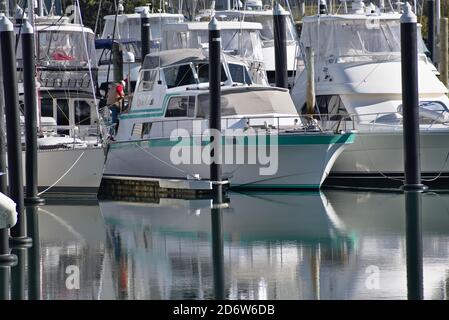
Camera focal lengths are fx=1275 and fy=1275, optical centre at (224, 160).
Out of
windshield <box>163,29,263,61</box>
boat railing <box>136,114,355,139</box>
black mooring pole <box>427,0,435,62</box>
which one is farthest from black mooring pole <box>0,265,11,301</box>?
black mooring pole <box>427,0,435,62</box>

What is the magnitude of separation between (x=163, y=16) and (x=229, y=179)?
403 inches

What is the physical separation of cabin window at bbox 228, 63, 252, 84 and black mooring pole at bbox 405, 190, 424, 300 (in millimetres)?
5111

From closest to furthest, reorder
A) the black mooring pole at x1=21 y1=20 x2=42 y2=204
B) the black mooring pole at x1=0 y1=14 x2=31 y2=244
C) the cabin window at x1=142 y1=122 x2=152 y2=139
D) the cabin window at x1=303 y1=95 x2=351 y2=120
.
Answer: the black mooring pole at x1=0 y1=14 x2=31 y2=244, the black mooring pole at x1=21 y1=20 x2=42 y2=204, the cabin window at x1=142 y1=122 x2=152 y2=139, the cabin window at x1=303 y1=95 x2=351 y2=120

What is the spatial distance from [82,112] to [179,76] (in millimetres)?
3958

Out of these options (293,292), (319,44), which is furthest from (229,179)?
(293,292)

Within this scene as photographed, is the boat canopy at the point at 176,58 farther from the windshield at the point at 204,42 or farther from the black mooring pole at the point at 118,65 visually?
the black mooring pole at the point at 118,65

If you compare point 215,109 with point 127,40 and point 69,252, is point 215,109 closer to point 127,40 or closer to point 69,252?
point 69,252

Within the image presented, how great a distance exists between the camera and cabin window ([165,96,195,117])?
2884 cm

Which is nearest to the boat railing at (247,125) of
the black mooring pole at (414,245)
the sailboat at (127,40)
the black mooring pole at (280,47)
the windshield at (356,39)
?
the black mooring pole at (414,245)

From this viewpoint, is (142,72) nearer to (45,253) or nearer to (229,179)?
(229,179)

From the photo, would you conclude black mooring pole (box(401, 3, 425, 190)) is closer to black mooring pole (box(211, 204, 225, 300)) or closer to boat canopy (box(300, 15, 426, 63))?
black mooring pole (box(211, 204, 225, 300))

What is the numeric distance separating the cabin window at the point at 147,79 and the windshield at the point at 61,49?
4267 millimetres

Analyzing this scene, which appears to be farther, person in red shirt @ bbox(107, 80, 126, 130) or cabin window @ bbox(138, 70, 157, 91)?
person in red shirt @ bbox(107, 80, 126, 130)

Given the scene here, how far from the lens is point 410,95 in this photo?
86.2ft
